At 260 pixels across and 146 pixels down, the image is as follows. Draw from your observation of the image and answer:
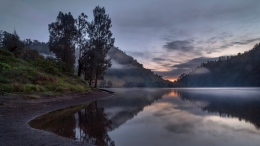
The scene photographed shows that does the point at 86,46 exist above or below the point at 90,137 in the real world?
above

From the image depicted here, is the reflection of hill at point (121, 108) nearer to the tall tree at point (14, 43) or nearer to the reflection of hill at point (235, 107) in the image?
Result: the reflection of hill at point (235, 107)

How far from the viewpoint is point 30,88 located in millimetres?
16297

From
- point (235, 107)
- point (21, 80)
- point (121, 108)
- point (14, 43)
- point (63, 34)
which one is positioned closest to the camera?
point (121, 108)

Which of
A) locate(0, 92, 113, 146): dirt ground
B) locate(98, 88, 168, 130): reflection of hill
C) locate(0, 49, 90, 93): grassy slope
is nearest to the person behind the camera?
locate(0, 92, 113, 146): dirt ground

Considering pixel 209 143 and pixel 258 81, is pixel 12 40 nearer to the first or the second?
pixel 209 143

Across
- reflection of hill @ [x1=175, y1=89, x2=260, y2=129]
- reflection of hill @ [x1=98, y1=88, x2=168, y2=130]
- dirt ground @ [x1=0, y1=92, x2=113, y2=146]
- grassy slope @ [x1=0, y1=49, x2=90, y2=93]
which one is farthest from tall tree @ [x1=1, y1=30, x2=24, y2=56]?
reflection of hill @ [x1=175, y1=89, x2=260, y2=129]

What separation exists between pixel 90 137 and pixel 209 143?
461 centimetres

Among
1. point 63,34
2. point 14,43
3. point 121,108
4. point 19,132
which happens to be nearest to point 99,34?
point 63,34

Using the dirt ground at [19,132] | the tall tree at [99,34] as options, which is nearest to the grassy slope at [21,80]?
the dirt ground at [19,132]

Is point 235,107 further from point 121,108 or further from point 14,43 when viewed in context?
point 14,43

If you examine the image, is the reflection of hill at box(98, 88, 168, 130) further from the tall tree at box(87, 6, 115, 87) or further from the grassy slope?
the tall tree at box(87, 6, 115, 87)

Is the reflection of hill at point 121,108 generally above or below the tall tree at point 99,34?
below

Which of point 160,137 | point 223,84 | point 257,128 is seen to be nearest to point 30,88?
point 160,137

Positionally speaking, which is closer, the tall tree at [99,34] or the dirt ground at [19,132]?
the dirt ground at [19,132]
